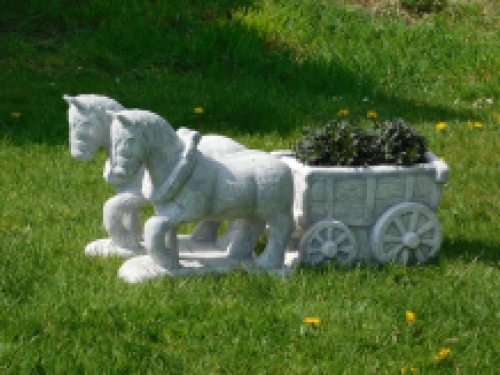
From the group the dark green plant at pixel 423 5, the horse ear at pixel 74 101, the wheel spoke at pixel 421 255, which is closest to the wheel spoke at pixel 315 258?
the wheel spoke at pixel 421 255

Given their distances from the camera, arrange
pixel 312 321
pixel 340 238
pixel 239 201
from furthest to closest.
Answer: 1. pixel 340 238
2. pixel 239 201
3. pixel 312 321

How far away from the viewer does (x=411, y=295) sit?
413 cm

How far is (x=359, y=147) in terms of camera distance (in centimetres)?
454

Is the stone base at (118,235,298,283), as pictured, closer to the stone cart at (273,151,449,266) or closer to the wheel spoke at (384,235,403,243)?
the stone cart at (273,151,449,266)

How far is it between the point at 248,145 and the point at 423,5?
14.2 ft

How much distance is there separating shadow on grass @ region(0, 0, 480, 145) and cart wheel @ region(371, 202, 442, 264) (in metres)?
2.72

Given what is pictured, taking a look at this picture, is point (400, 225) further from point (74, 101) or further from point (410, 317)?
point (74, 101)

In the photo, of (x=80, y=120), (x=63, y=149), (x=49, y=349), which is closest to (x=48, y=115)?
(x=63, y=149)

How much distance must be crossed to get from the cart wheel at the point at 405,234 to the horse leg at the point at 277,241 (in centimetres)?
51

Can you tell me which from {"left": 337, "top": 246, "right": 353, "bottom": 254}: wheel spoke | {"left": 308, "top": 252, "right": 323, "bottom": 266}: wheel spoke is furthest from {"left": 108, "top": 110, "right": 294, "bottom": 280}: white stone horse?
{"left": 337, "top": 246, "right": 353, "bottom": 254}: wheel spoke

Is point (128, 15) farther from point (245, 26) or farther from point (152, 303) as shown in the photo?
point (152, 303)

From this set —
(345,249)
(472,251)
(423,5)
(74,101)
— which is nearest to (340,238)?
(345,249)

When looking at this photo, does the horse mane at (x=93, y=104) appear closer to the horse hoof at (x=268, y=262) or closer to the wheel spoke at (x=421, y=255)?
the horse hoof at (x=268, y=262)

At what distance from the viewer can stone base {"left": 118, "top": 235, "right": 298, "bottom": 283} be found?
4.18 metres
